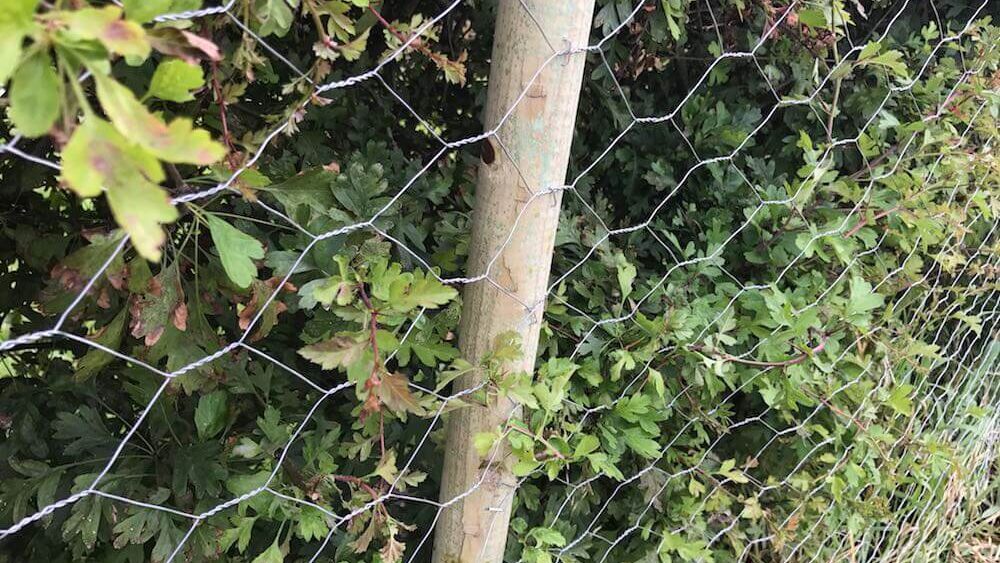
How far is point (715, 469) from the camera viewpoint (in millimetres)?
1498

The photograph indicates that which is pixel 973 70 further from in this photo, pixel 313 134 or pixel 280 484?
pixel 280 484

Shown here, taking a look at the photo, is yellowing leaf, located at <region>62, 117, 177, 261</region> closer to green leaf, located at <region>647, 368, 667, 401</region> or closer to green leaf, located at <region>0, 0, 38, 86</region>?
green leaf, located at <region>0, 0, 38, 86</region>

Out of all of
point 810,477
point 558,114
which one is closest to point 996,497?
point 810,477

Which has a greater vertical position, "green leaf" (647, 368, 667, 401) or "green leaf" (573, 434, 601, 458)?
"green leaf" (647, 368, 667, 401)

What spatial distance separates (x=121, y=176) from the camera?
0.38 metres

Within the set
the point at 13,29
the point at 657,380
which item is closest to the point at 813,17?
the point at 657,380

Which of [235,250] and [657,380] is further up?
[235,250]

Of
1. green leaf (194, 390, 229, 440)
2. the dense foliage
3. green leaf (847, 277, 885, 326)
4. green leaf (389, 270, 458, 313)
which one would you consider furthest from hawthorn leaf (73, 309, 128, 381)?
green leaf (847, 277, 885, 326)

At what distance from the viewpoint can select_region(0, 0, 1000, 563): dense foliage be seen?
73 centimetres

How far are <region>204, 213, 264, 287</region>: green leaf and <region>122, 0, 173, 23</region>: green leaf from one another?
24 cm

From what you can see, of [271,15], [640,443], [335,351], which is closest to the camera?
[271,15]

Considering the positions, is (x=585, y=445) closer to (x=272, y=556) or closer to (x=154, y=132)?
(x=272, y=556)

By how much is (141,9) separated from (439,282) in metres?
0.45

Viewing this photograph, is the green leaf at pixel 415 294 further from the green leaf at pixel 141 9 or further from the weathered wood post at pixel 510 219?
the green leaf at pixel 141 9
